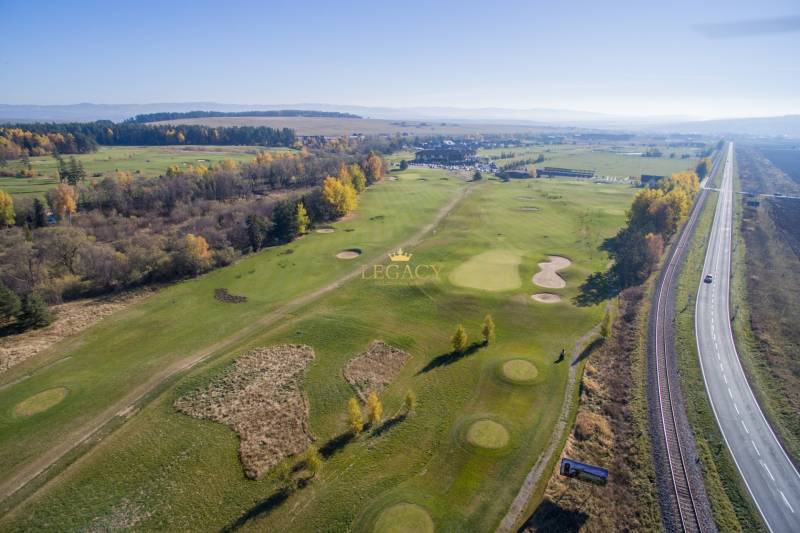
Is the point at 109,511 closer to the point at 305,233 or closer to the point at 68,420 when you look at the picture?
the point at 68,420

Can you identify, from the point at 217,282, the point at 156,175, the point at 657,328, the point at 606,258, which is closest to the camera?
the point at 657,328

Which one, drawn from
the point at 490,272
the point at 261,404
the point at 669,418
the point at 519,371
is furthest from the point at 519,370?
the point at 490,272

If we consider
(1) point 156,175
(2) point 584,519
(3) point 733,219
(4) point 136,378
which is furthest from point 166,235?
(3) point 733,219

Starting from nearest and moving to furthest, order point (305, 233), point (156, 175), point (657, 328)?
point (657, 328) < point (305, 233) < point (156, 175)

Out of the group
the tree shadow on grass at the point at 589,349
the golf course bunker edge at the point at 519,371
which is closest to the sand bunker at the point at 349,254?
the golf course bunker edge at the point at 519,371

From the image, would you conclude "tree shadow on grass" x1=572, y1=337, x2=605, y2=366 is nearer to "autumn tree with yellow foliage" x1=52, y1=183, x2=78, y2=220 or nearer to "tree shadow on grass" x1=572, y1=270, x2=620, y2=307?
"tree shadow on grass" x1=572, y1=270, x2=620, y2=307

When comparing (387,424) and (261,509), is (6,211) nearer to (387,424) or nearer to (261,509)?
(261,509)
